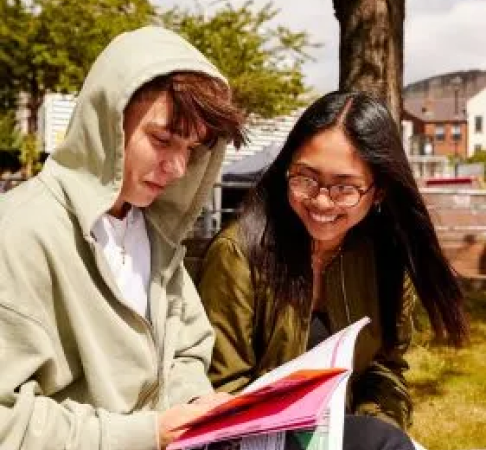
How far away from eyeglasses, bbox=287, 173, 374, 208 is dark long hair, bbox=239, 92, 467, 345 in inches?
3.3

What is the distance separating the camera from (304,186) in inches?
92.6

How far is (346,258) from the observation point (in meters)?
2.57

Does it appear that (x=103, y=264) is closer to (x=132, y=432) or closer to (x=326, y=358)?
(x=132, y=432)

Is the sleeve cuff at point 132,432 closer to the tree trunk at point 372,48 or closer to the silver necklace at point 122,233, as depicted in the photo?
the silver necklace at point 122,233

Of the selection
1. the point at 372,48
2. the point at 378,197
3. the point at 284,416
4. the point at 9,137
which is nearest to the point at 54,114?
the point at 9,137

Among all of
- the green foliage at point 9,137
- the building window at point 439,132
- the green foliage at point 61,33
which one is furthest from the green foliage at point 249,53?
the building window at point 439,132

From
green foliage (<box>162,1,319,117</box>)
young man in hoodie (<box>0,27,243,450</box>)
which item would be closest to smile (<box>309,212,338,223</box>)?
young man in hoodie (<box>0,27,243,450</box>)

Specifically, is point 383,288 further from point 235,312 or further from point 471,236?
point 471,236

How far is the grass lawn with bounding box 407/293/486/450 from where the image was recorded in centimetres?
426

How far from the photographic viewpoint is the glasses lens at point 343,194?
2326 mm

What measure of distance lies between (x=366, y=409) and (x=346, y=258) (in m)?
0.43

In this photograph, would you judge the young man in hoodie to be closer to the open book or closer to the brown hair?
the brown hair

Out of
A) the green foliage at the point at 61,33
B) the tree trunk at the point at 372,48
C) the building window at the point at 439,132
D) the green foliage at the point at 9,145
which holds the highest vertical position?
the green foliage at the point at 61,33

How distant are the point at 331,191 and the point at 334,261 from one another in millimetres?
301
